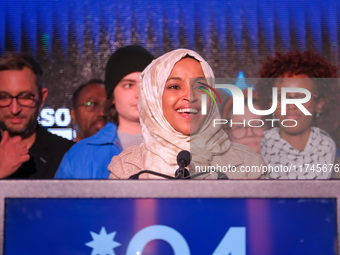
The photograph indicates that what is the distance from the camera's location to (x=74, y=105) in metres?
3.02

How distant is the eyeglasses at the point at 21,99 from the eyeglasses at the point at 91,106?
2.08 feet

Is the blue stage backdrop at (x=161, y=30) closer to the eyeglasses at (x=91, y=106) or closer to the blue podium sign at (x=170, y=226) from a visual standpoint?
the eyeglasses at (x=91, y=106)

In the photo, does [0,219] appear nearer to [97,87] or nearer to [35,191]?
[35,191]

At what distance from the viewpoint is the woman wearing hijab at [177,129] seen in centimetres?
128

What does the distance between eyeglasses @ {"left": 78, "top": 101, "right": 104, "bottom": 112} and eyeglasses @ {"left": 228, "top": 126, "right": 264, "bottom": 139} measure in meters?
1.49

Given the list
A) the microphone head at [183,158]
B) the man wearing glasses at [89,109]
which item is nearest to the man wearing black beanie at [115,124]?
the man wearing glasses at [89,109]

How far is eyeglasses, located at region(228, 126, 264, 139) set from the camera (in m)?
1.21

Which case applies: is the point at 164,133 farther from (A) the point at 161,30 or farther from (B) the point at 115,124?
(A) the point at 161,30

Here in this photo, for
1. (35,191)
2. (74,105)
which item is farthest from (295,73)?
(74,105)

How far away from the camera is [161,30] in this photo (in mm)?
3590

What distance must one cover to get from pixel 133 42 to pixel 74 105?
2.62 feet

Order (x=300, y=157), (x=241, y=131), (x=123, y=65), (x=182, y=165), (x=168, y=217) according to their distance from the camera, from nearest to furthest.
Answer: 1. (x=168, y=217)
2. (x=182, y=165)
3. (x=241, y=131)
4. (x=300, y=157)
5. (x=123, y=65)

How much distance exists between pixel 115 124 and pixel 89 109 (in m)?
0.77

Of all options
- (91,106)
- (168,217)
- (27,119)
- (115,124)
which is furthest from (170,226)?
(91,106)
